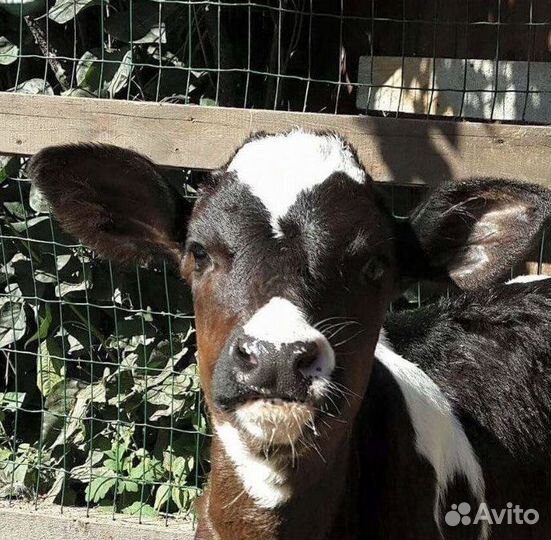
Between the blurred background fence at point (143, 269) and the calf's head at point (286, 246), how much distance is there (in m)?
1.76

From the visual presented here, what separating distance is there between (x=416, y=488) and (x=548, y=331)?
88 cm

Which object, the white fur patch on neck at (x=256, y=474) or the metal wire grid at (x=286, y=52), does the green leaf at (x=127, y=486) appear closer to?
the metal wire grid at (x=286, y=52)

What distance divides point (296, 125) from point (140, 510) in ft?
7.25

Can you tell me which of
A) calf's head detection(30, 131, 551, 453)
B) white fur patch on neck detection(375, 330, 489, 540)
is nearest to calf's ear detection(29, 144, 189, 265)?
calf's head detection(30, 131, 551, 453)

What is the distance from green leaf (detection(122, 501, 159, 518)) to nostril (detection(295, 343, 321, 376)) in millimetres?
2951

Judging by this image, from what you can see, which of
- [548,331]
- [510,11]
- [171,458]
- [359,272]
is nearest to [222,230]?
[359,272]

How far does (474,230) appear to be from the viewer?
344 cm

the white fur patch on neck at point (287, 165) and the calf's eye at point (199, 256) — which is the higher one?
the white fur patch on neck at point (287, 165)

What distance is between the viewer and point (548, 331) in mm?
3787

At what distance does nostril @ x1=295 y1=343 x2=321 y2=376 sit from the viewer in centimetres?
254

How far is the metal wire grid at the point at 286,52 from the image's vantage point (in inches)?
210

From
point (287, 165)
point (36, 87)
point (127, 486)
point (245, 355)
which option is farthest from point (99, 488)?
point (245, 355)

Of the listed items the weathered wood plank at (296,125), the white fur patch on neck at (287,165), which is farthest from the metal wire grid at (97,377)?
the white fur patch on neck at (287,165)

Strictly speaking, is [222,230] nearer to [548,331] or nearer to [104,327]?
[548,331]
